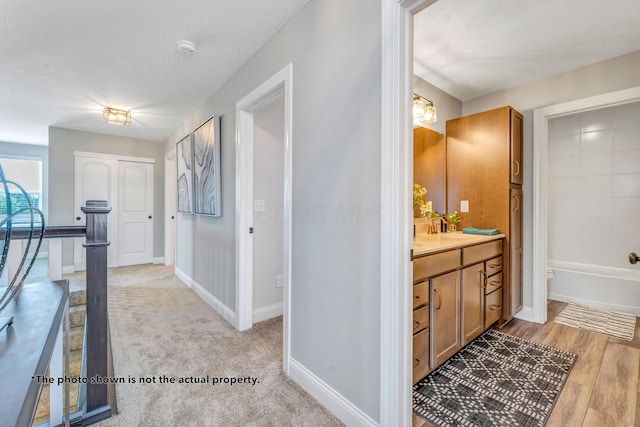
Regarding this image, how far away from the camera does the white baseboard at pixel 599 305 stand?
113 inches

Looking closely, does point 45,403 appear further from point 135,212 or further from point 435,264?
point 135,212

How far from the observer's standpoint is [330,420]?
1.45 m

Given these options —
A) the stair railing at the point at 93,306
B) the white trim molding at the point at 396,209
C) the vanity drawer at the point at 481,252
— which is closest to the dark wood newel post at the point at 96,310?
the stair railing at the point at 93,306

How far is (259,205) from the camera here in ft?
8.73

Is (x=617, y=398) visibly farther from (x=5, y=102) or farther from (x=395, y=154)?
(x=5, y=102)

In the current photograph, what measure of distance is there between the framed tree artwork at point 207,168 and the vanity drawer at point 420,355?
2.15 metres

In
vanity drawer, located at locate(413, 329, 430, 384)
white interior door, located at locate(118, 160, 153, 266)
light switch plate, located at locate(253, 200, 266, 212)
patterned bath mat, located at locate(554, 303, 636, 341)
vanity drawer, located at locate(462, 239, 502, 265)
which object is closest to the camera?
vanity drawer, located at locate(413, 329, 430, 384)

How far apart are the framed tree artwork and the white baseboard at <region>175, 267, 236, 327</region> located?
2.94 feet

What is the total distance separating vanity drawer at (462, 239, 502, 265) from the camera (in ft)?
6.56

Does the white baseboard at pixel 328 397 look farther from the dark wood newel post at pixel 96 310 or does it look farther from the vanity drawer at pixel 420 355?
the dark wood newel post at pixel 96 310

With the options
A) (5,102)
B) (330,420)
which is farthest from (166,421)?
(5,102)

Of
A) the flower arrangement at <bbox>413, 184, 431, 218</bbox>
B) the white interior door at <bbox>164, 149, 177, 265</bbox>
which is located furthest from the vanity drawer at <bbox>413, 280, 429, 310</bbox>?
the white interior door at <bbox>164, 149, 177, 265</bbox>

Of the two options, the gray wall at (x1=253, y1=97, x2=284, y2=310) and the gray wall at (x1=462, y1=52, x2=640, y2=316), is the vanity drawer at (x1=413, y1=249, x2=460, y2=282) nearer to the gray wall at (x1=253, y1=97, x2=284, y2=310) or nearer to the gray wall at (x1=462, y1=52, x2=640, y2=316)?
the gray wall at (x1=462, y1=52, x2=640, y2=316)

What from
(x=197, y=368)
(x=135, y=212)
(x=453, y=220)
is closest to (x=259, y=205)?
(x=197, y=368)
